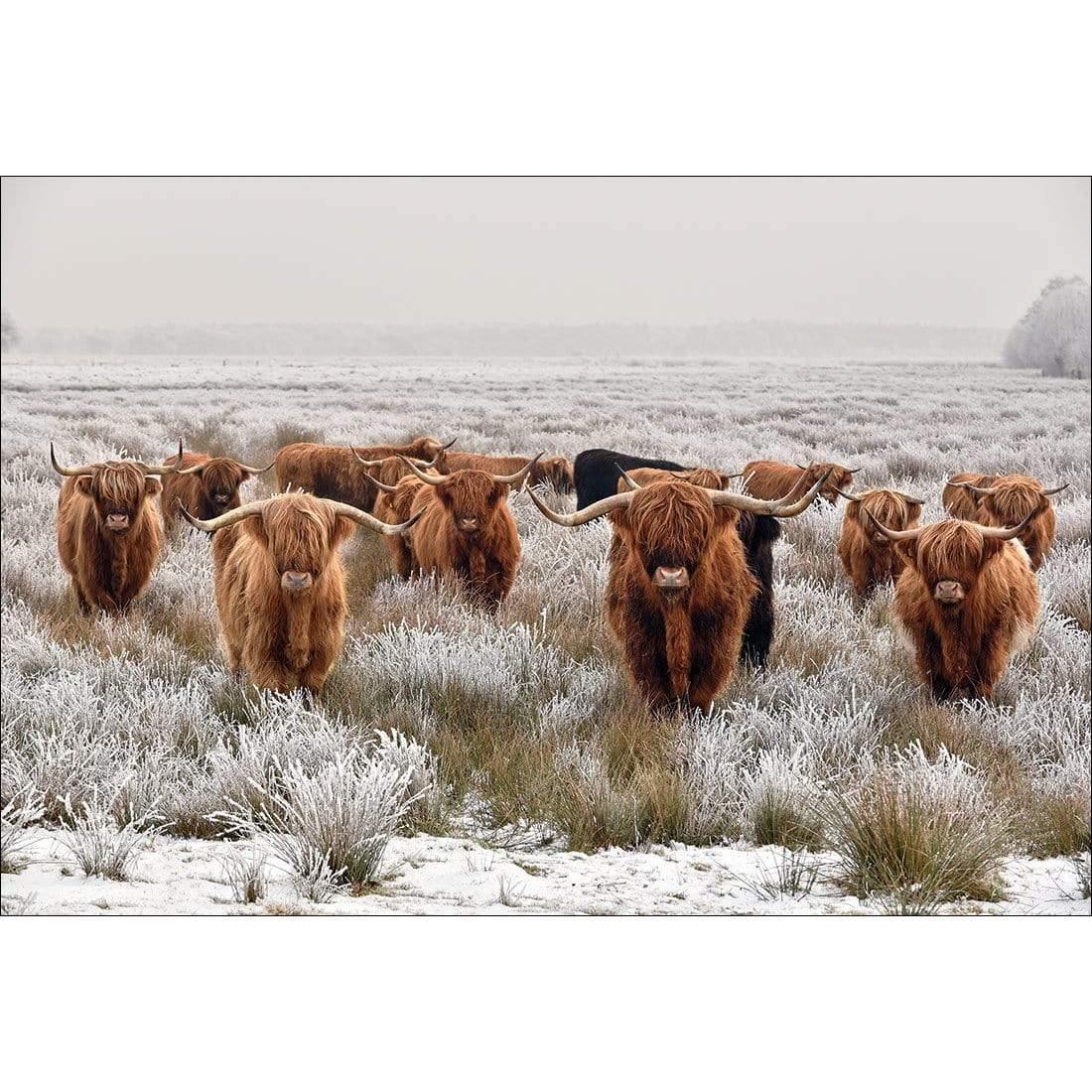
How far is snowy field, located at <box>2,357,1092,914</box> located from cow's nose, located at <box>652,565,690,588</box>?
40 centimetres

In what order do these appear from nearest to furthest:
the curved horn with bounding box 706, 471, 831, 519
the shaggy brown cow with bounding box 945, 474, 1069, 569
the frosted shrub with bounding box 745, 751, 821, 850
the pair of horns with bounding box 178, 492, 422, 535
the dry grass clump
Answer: the dry grass clump < the frosted shrub with bounding box 745, 751, 821, 850 < the curved horn with bounding box 706, 471, 831, 519 < the pair of horns with bounding box 178, 492, 422, 535 < the shaggy brown cow with bounding box 945, 474, 1069, 569

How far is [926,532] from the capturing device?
3959mm

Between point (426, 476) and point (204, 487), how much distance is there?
33.6 inches

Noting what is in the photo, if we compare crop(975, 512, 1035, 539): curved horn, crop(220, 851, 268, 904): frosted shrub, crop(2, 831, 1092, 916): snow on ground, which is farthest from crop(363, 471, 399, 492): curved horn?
crop(975, 512, 1035, 539): curved horn

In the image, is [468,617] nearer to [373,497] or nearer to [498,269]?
[373,497]

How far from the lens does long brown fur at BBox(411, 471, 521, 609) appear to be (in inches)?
167

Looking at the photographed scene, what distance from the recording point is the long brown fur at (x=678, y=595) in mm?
3734

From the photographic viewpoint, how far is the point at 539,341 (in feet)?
13.9

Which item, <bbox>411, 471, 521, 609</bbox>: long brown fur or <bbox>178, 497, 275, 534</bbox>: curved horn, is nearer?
<bbox>178, 497, 275, 534</bbox>: curved horn

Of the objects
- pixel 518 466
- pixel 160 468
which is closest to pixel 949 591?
pixel 518 466

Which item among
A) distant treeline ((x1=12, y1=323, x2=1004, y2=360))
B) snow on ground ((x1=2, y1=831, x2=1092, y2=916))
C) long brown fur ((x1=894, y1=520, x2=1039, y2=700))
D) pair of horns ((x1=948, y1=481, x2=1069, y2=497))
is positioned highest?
distant treeline ((x1=12, y1=323, x2=1004, y2=360))

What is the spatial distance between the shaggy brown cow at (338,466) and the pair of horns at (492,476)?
1.7 inches

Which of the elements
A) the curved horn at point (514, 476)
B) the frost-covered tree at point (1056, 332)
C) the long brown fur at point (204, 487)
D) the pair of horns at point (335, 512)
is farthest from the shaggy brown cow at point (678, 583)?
the long brown fur at point (204, 487)

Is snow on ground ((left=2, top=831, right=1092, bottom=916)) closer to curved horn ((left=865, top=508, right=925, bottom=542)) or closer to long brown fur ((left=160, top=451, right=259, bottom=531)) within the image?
curved horn ((left=865, top=508, right=925, bottom=542))
